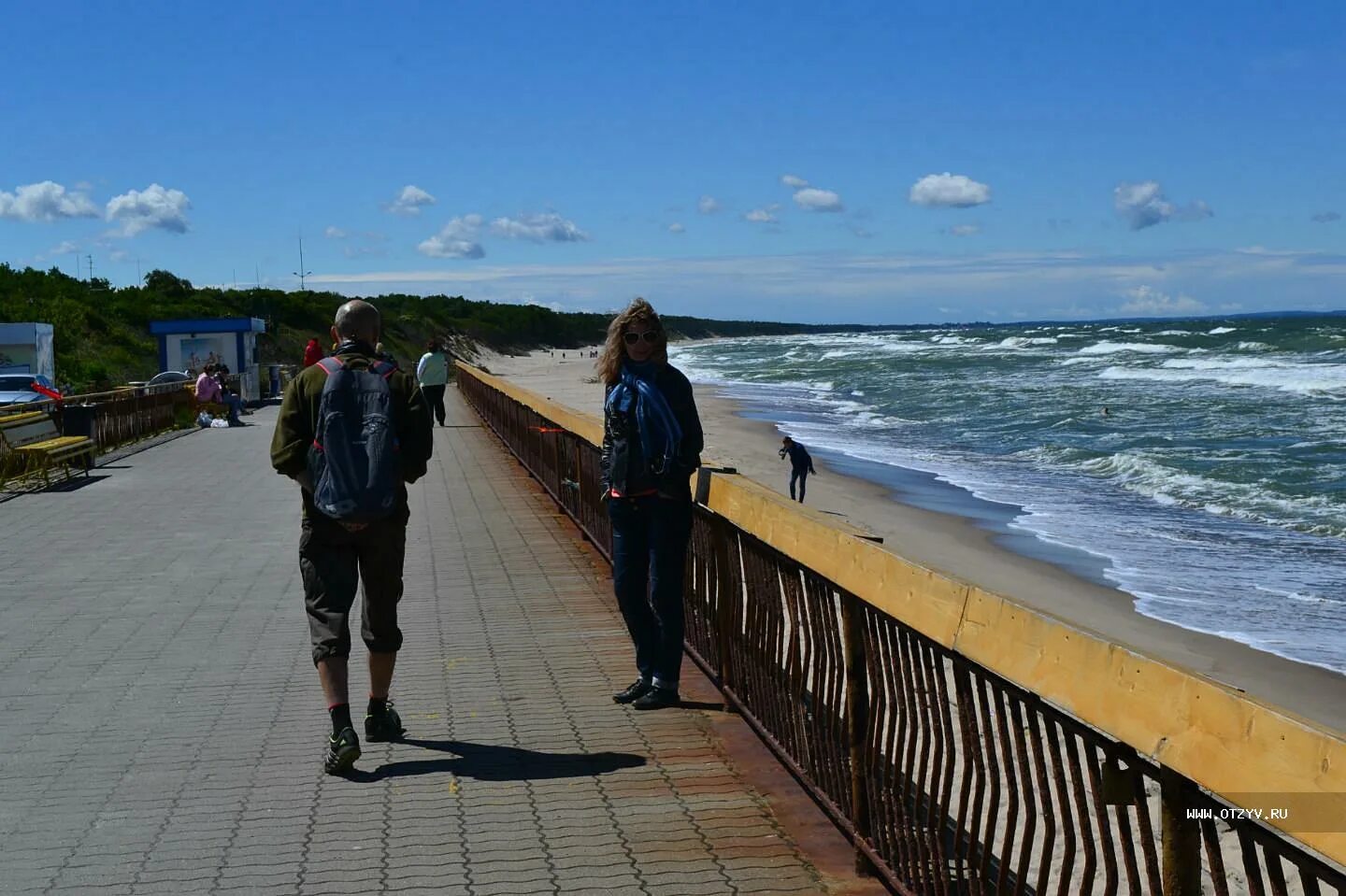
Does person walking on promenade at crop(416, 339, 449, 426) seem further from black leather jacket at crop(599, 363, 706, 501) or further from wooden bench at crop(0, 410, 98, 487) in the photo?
black leather jacket at crop(599, 363, 706, 501)

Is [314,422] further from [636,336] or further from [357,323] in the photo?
[636,336]

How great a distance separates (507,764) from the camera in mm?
5383

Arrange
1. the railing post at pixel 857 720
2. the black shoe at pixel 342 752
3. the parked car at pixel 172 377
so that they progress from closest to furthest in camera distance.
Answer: the railing post at pixel 857 720 → the black shoe at pixel 342 752 → the parked car at pixel 172 377

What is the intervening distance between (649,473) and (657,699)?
1.02m

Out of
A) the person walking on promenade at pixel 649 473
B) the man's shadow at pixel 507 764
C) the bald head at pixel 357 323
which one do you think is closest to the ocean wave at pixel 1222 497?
the person walking on promenade at pixel 649 473

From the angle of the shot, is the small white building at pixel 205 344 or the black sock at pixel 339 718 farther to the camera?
the small white building at pixel 205 344

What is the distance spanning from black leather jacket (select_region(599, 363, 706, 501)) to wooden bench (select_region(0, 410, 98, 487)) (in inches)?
470

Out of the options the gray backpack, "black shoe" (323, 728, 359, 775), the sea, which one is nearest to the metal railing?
the gray backpack

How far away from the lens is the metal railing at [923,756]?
2518 millimetres

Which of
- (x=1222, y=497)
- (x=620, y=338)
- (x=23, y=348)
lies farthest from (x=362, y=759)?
(x=23, y=348)

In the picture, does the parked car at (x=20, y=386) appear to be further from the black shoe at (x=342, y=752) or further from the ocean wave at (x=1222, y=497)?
the black shoe at (x=342, y=752)

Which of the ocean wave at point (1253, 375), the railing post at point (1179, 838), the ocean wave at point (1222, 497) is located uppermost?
the railing post at point (1179, 838)

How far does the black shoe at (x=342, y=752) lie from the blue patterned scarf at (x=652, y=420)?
1.56m

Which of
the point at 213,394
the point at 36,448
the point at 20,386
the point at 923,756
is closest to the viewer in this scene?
the point at 923,756
